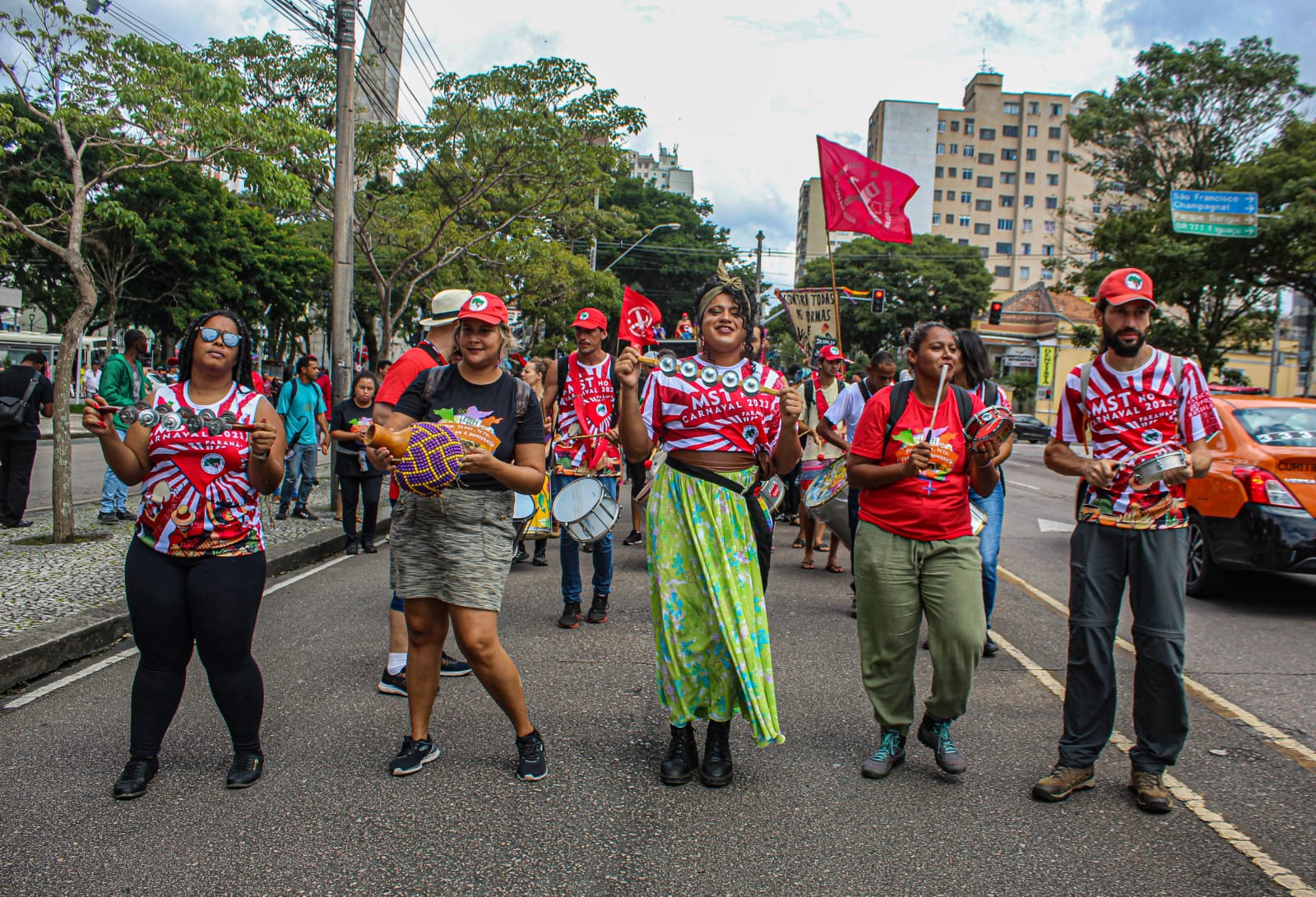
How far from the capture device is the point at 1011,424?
4.14m

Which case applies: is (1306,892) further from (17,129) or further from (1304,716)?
(17,129)

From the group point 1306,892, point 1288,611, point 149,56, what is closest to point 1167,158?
point 1288,611

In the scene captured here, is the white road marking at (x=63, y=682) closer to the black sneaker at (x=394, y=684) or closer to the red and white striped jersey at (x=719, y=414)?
the black sneaker at (x=394, y=684)

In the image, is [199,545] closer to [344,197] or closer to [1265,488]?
[1265,488]

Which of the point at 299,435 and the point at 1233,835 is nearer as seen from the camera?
the point at 1233,835

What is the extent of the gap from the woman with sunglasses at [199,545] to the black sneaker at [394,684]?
1.12m

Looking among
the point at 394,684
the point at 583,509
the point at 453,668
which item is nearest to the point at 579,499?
the point at 583,509

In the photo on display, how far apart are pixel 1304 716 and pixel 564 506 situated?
3.82 meters

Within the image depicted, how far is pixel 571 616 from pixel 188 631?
9.97 ft

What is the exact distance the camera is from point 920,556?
13.1 feet

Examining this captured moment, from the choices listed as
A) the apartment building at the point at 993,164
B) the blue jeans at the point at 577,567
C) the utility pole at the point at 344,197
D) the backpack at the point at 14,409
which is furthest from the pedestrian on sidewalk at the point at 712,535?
the apartment building at the point at 993,164

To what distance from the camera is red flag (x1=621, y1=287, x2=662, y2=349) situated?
6656 mm

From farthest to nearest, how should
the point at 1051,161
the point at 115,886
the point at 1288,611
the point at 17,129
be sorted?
the point at 1051,161 < the point at 17,129 < the point at 1288,611 < the point at 115,886

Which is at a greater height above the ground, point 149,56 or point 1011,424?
point 149,56
